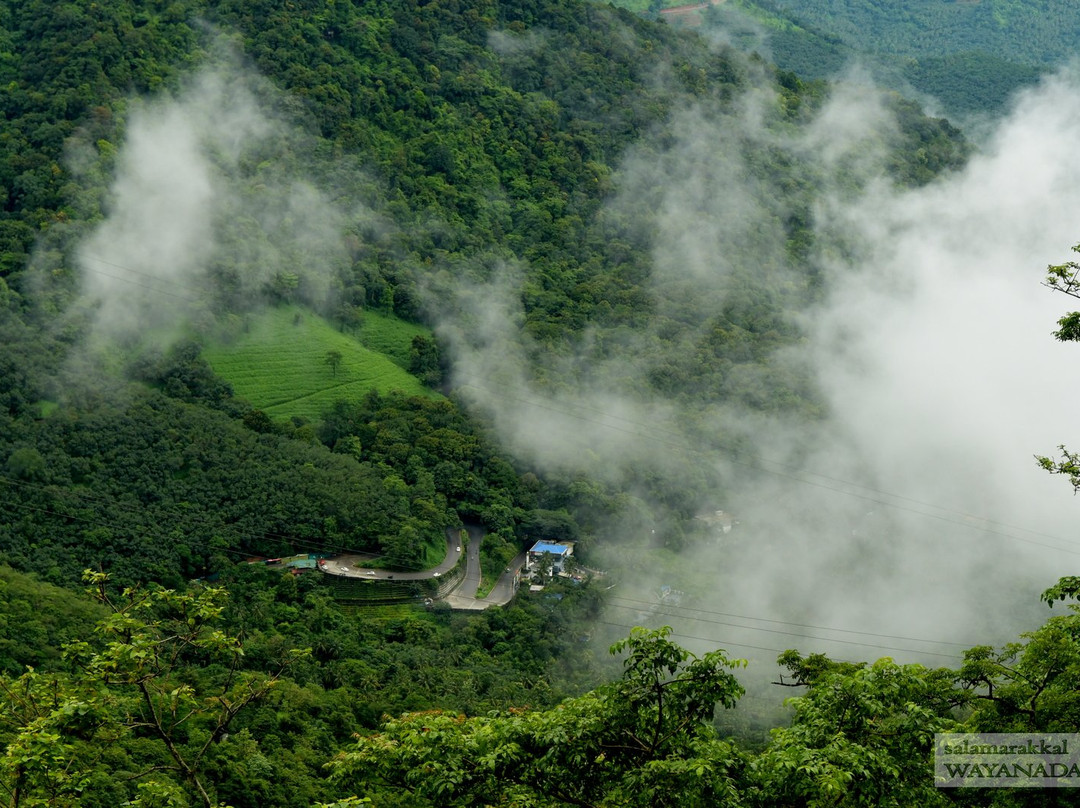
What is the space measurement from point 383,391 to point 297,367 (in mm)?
4821

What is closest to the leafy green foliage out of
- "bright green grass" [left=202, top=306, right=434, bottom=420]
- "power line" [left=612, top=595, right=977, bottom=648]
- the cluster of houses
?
the cluster of houses

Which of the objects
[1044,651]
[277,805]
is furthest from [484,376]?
[1044,651]

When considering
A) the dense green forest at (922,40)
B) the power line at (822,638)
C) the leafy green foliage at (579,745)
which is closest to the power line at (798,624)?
the power line at (822,638)

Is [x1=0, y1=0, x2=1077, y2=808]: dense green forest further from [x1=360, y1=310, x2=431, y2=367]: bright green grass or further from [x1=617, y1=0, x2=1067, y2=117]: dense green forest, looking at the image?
[x1=617, y1=0, x2=1067, y2=117]: dense green forest

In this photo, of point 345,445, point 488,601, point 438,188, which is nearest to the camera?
point 488,601

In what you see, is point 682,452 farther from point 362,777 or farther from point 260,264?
point 362,777

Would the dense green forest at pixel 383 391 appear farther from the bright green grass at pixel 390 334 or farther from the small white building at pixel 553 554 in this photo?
the small white building at pixel 553 554

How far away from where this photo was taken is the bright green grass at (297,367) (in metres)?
67.3

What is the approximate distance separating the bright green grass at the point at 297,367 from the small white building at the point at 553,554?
1333cm

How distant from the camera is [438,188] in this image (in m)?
86.4

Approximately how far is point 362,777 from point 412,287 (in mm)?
66194

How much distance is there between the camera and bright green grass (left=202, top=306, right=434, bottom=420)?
221 ft

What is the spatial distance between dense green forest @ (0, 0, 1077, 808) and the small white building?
3.71 feet

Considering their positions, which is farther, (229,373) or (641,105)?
(641,105)
